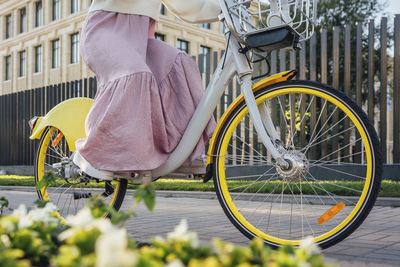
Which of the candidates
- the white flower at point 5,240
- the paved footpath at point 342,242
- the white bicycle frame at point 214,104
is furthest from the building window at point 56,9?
the white flower at point 5,240

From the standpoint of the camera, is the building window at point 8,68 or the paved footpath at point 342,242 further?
the building window at point 8,68

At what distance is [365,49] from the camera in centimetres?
1781

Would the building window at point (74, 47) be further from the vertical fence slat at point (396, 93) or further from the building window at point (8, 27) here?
the vertical fence slat at point (396, 93)

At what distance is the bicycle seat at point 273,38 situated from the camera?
8.92ft

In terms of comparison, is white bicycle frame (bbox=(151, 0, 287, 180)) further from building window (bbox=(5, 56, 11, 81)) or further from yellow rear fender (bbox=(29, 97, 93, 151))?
building window (bbox=(5, 56, 11, 81))

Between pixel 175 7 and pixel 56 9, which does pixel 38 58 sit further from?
pixel 175 7

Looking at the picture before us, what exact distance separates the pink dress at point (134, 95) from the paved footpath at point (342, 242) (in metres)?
0.57

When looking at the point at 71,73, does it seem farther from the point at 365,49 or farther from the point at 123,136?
the point at 123,136

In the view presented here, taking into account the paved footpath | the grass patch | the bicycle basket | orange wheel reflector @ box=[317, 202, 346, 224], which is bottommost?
the paved footpath

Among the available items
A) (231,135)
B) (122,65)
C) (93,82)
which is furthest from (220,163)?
(93,82)

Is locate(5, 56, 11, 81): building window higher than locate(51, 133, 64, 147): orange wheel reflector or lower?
higher

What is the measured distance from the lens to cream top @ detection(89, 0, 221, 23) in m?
3.25

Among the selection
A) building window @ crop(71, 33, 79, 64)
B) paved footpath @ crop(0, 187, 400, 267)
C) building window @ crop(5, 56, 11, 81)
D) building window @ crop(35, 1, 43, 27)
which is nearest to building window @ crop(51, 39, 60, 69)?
building window @ crop(71, 33, 79, 64)

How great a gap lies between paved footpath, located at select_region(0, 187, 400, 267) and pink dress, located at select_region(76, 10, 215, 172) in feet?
1.87
